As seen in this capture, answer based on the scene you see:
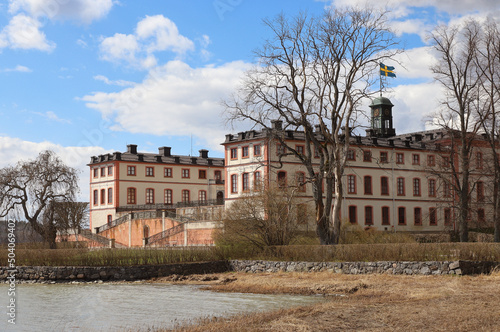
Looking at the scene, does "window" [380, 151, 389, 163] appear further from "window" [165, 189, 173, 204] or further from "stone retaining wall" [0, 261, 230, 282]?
"stone retaining wall" [0, 261, 230, 282]

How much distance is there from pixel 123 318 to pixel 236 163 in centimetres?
3573

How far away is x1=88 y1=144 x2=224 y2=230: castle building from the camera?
62.8 meters

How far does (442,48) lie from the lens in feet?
113

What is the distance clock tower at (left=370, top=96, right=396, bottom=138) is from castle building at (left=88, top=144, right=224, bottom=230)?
18402 millimetres

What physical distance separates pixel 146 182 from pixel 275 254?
1465 inches

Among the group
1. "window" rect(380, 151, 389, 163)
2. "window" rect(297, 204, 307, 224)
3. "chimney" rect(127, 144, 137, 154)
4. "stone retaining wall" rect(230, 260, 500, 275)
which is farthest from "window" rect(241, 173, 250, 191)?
"stone retaining wall" rect(230, 260, 500, 275)

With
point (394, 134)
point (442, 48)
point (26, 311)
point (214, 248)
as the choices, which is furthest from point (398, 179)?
point (26, 311)

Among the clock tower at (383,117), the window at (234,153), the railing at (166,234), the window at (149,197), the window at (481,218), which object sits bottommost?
the railing at (166,234)

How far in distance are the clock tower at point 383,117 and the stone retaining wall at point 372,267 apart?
41.3 metres

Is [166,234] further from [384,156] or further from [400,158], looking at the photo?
[400,158]

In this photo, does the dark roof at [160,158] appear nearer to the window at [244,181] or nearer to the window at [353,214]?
the window at [244,181]

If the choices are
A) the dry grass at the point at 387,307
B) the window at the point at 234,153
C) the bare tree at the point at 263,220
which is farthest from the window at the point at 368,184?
the dry grass at the point at 387,307

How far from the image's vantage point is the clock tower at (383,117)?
67.7 meters

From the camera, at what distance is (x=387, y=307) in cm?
1488
